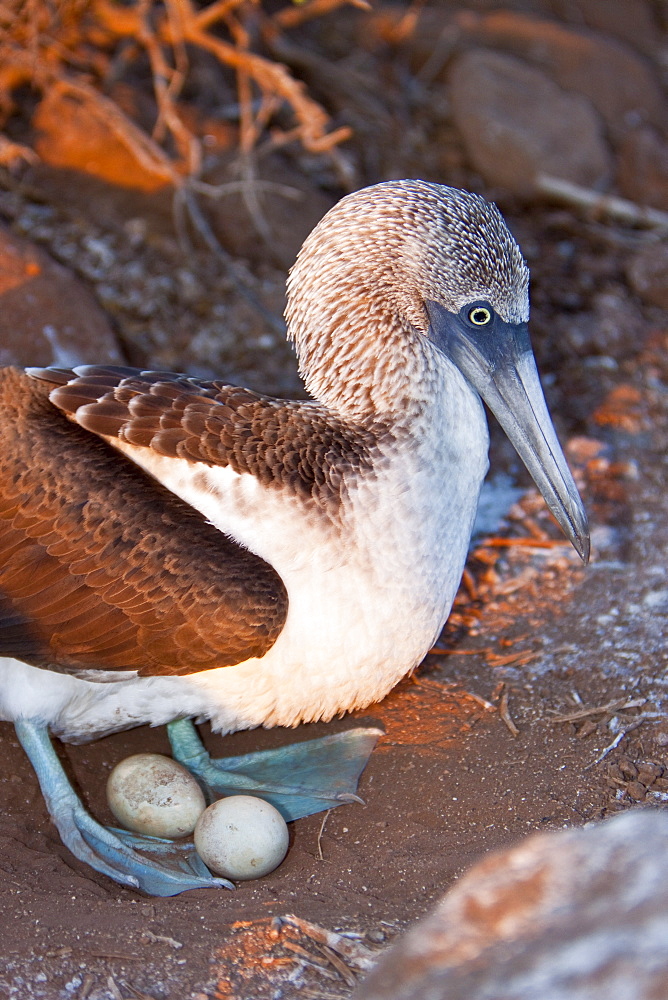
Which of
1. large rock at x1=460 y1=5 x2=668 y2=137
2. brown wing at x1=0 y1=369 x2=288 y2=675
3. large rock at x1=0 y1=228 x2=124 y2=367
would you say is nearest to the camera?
brown wing at x1=0 y1=369 x2=288 y2=675

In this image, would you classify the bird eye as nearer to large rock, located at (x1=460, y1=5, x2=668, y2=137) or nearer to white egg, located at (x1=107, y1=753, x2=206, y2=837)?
white egg, located at (x1=107, y1=753, x2=206, y2=837)

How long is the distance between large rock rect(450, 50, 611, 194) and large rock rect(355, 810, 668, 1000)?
601 centimetres

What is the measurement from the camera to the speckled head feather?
3.62 m

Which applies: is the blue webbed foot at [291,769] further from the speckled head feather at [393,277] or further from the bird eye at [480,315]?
the bird eye at [480,315]

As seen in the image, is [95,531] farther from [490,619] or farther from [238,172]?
[238,172]

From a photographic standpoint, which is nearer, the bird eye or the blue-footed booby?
the blue-footed booby

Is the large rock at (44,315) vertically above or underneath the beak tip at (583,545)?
underneath

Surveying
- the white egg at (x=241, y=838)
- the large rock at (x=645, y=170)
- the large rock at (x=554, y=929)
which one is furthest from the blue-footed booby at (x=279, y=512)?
the large rock at (x=645, y=170)

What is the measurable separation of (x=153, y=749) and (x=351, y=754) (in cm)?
74

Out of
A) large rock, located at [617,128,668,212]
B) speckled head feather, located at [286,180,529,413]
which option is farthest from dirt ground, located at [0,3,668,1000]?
speckled head feather, located at [286,180,529,413]

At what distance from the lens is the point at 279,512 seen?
10.8ft

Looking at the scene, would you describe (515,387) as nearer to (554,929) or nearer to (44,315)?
(44,315)

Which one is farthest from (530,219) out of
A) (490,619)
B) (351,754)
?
(351,754)

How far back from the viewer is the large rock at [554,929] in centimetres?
142
